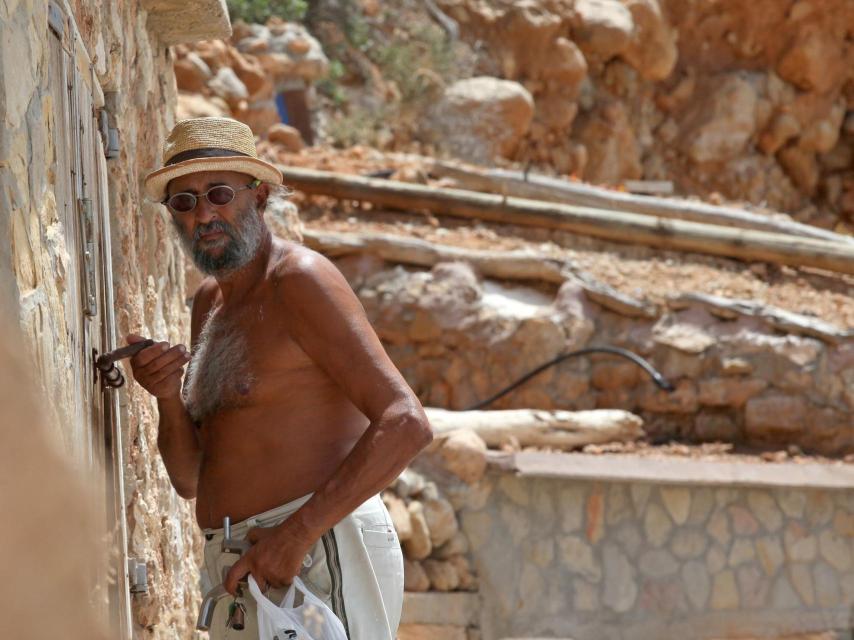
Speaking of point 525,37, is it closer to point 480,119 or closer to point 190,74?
point 480,119

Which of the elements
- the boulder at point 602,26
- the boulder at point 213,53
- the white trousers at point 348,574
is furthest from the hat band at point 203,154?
the boulder at point 602,26

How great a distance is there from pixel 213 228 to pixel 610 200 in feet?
24.2

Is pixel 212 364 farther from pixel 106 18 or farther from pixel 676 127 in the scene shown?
pixel 676 127

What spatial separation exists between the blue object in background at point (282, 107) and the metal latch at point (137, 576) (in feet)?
31.5

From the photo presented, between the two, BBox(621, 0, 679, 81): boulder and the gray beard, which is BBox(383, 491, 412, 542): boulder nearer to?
the gray beard

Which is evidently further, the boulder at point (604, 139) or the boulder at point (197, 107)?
the boulder at point (604, 139)

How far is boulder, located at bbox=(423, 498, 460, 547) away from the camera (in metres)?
6.45

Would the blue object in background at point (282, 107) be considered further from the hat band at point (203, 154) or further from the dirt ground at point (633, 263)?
the hat band at point (203, 154)

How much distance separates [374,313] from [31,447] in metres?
6.81

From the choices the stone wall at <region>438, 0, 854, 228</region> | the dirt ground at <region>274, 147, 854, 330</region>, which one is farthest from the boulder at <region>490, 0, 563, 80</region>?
the dirt ground at <region>274, 147, 854, 330</region>

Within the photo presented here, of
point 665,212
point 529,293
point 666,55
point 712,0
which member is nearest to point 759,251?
point 665,212

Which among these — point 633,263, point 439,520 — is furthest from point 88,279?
point 633,263

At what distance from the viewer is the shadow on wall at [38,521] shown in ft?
2.98

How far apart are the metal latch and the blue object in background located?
378 inches
